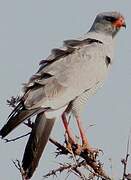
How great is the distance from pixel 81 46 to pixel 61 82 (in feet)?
2.30

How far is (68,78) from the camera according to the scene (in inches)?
279

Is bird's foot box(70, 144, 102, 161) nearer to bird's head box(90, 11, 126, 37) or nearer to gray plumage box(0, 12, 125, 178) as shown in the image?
gray plumage box(0, 12, 125, 178)

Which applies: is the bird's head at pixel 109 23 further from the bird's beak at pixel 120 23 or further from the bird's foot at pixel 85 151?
the bird's foot at pixel 85 151

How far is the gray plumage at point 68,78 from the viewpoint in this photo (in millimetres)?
5899

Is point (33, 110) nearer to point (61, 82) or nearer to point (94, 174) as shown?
point (61, 82)

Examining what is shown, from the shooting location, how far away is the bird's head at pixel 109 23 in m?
7.91

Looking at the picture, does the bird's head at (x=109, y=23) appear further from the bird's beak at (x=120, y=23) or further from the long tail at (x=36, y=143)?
the long tail at (x=36, y=143)

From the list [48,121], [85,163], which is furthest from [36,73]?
[85,163]

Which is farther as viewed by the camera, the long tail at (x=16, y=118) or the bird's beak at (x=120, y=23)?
the bird's beak at (x=120, y=23)

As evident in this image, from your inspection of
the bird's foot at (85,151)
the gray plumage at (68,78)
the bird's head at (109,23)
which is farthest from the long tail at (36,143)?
the bird's head at (109,23)

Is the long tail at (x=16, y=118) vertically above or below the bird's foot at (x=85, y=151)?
above

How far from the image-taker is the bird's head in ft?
26.0

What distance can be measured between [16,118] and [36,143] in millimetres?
349

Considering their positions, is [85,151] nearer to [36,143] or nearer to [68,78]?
[36,143]
